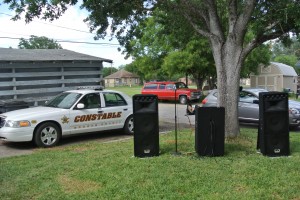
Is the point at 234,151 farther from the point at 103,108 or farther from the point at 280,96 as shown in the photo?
the point at 103,108

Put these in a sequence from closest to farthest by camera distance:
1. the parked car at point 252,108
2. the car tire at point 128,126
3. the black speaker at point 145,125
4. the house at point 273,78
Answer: the black speaker at point 145,125, the car tire at point 128,126, the parked car at point 252,108, the house at point 273,78

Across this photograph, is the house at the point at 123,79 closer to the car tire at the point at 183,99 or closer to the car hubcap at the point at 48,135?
the car tire at the point at 183,99

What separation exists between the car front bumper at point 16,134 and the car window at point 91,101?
1.77m

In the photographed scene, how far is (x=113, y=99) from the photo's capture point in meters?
11.5

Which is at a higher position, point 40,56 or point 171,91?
point 40,56

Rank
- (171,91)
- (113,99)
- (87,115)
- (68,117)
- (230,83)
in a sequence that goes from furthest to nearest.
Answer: (171,91) → (113,99) → (87,115) → (68,117) → (230,83)

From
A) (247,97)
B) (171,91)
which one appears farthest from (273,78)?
(247,97)

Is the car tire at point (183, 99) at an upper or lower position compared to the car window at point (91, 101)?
lower

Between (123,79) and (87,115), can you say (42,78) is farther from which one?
(123,79)

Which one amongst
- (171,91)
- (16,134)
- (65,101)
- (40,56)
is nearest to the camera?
(16,134)

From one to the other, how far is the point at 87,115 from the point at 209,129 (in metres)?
4.33

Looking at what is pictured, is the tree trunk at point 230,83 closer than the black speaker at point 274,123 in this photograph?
No

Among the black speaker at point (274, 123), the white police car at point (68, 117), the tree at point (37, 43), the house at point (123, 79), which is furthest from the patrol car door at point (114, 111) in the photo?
the house at point (123, 79)

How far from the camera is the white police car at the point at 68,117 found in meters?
9.44
